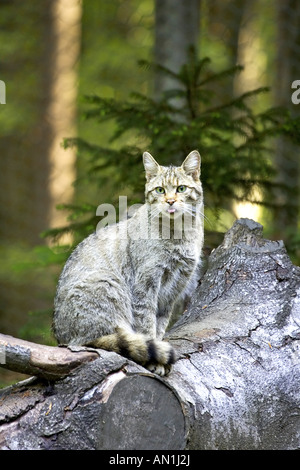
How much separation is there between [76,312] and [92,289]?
0.58ft

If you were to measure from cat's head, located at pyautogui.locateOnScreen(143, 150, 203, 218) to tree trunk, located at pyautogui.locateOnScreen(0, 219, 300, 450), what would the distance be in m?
0.41

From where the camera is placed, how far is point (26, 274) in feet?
29.5

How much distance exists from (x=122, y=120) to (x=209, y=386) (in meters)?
2.91

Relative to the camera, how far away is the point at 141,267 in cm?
389

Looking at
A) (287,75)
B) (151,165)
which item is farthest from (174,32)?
(287,75)

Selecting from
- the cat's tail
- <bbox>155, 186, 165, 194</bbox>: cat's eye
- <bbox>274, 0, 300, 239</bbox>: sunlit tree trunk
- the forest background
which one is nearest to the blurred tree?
the forest background

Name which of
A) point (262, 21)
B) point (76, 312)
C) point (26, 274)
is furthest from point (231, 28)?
point (76, 312)

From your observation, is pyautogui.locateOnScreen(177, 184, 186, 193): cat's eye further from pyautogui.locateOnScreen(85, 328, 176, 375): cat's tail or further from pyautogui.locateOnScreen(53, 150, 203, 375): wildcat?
pyautogui.locateOnScreen(85, 328, 176, 375): cat's tail

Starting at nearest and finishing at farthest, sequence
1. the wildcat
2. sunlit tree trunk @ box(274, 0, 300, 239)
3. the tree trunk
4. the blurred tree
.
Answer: the tree trunk < the wildcat < sunlit tree trunk @ box(274, 0, 300, 239) < the blurred tree

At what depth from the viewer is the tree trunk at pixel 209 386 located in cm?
239

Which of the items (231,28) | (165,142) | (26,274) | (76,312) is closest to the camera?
(76,312)

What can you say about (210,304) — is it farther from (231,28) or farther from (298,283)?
(231,28)

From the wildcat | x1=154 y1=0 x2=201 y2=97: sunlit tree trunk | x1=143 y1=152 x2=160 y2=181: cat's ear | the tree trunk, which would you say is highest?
x1=154 y1=0 x2=201 y2=97: sunlit tree trunk

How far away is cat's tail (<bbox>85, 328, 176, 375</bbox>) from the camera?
8.96 feet
